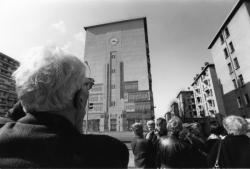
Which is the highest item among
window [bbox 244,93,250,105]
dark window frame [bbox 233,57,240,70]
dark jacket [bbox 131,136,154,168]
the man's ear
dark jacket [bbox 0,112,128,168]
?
dark window frame [bbox 233,57,240,70]

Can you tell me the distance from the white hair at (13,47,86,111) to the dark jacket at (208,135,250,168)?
279 centimetres

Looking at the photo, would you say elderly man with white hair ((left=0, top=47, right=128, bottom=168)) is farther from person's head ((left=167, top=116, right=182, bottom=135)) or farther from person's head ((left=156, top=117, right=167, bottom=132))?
person's head ((left=156, top=117, right=167, bottom=132))

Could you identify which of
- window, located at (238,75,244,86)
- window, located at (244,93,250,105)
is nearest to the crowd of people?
window, located at (244,93,250,105)

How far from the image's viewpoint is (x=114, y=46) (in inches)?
1945

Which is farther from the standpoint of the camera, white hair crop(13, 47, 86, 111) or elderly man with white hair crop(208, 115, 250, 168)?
elderly man with white hair crop(208, 115, 250, 168)

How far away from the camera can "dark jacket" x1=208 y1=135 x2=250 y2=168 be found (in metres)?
2.49

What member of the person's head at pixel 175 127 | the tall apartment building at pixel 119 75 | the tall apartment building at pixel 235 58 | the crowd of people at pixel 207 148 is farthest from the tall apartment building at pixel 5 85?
the crowd of people at pixel 207 148

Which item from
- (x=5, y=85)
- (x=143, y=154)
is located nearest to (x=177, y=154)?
(x=143, y=154)

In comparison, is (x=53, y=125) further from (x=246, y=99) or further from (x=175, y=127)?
(x=246, y=99)

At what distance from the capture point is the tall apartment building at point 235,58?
67.4 feet

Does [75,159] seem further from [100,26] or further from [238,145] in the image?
[100,26]

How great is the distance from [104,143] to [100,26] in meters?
55.1

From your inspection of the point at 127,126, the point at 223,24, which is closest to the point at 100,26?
the point at 127,126

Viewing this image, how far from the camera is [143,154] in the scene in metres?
3.79
